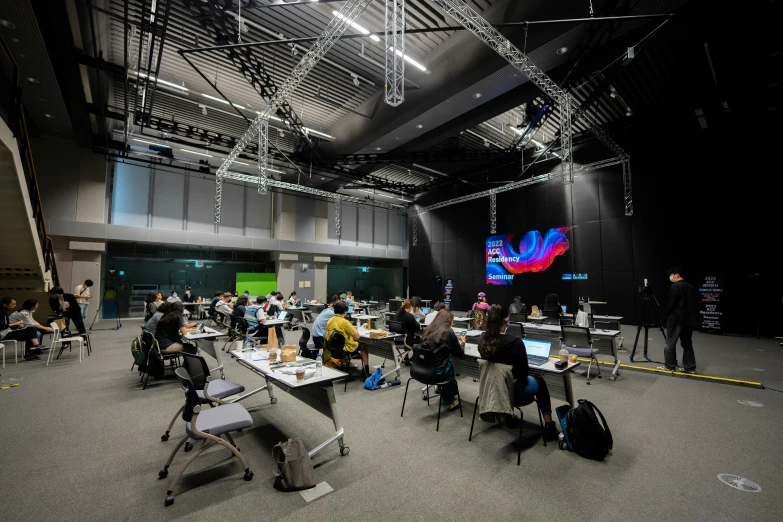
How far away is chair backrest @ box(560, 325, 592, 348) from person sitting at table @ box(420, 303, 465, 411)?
7.93 feet

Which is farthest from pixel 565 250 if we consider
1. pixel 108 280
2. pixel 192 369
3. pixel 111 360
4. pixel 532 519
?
pixel 108 280

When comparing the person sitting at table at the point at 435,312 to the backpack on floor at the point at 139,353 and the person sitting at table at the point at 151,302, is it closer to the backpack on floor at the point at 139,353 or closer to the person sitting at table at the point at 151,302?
the backpack on floor at the point at 139,353

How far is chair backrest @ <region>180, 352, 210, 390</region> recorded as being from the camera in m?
2.74

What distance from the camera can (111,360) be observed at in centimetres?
642

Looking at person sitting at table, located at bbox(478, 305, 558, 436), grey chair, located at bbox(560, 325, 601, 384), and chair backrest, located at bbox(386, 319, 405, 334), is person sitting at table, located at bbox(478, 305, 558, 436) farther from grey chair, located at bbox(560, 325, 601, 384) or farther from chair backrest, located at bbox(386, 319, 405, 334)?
chair backrest, located at bbox(386, 319, 405, 334)

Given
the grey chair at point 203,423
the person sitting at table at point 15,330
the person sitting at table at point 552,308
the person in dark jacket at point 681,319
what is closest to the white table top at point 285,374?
the grey chair at point 203,423

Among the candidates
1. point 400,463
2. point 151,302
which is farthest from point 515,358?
point 151,302

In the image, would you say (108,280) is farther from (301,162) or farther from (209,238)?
(301,162)

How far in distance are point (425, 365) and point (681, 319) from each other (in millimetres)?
4412

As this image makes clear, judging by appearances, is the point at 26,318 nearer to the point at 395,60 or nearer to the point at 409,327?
the point at 409,327

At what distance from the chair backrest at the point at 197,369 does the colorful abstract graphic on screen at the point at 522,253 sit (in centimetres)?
1251

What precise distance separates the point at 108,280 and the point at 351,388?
42.7ft

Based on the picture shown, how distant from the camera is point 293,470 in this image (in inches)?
95.6

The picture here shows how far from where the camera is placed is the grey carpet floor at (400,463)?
223cm
